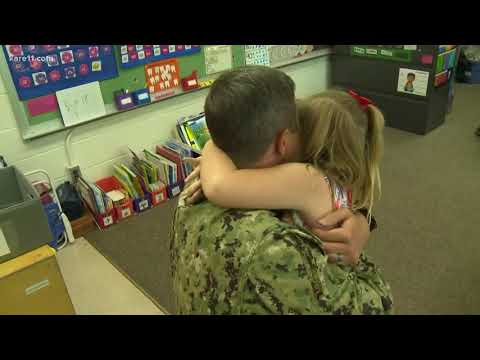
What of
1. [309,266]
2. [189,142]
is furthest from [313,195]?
[189,142]

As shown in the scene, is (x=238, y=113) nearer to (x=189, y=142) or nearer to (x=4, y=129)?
(x=4, y=129)

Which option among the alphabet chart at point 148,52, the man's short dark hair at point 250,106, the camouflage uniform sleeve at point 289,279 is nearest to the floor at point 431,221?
the camouflage uniform sleeve at point 289,279

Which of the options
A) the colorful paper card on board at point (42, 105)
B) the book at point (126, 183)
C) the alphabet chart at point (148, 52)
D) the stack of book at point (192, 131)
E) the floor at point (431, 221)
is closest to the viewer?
the floor at point (431, 221)

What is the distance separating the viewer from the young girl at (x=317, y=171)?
77 cm

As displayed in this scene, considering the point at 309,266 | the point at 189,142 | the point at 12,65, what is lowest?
the point at 189,142

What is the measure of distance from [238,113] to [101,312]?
5.43ft

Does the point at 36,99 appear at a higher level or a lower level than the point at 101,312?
higher

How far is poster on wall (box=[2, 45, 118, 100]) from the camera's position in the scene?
7.39ft

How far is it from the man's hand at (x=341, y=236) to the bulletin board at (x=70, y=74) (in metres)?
2.09

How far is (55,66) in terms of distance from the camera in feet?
7.81

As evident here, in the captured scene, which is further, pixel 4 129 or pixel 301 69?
pixel 301 69

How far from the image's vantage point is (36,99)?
7.81 feet

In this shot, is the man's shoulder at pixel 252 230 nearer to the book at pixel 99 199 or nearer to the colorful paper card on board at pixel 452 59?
the book at pixel 99 199
